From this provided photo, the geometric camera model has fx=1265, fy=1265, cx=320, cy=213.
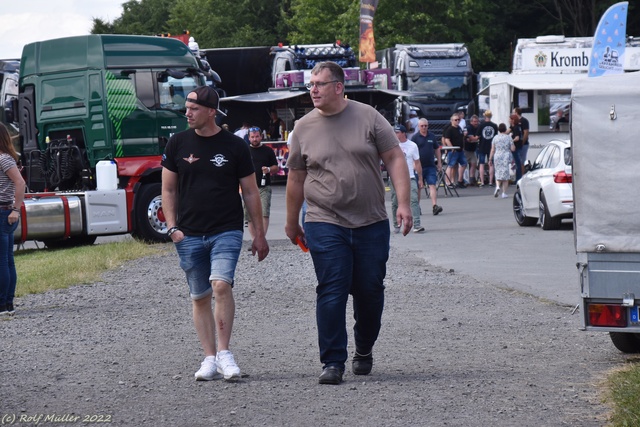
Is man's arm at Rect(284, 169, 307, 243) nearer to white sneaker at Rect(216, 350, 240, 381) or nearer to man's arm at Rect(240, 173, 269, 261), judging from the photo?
man's arm at Rect(240, 173, 269, 261)

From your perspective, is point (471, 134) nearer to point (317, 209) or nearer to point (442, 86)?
point (442, 86)

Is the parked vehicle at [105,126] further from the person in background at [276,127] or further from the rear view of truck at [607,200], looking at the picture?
the person in background at [276,127]

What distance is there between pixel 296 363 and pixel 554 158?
1296 cm

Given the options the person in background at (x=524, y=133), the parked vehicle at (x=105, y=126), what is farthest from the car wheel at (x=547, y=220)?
the person in background at (x=524, y=133)

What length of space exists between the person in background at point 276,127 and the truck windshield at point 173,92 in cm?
1578

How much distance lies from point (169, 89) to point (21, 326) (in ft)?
33.7

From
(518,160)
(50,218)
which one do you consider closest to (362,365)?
(50,218)

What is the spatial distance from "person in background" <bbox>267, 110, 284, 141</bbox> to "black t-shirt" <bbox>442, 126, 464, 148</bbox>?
5.95 meters

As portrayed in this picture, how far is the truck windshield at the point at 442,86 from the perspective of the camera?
1623 inches

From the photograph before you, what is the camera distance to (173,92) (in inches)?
832

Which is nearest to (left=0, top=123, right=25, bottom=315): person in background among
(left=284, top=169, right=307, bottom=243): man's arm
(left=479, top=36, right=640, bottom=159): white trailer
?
(left=284, top=169, right=307, bottom=243): man's arm

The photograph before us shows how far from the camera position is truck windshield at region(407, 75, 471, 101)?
135 ft

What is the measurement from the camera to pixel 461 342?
31.5ft

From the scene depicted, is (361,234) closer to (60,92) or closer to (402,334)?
(402,334)
